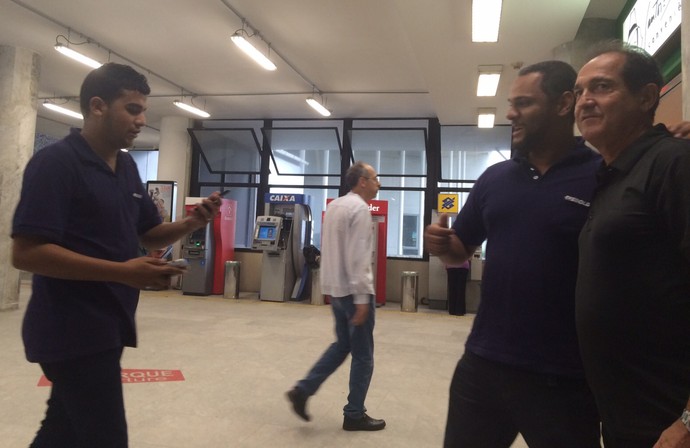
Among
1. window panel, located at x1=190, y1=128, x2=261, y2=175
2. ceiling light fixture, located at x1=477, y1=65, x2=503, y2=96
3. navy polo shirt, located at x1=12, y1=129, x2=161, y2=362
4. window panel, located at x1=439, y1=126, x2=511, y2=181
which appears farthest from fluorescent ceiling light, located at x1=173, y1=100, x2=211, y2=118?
navy polo shirt, located at x1=12, y1=129, x2=161, y2=362

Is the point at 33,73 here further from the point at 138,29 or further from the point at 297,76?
the point at 297,76

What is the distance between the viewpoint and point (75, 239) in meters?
1.39

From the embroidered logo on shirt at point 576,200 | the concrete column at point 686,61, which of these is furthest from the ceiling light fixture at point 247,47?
the embroidered logo on shirt at point 576,200

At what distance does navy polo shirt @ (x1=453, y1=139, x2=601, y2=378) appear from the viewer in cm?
132

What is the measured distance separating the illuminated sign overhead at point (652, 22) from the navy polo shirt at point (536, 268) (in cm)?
202

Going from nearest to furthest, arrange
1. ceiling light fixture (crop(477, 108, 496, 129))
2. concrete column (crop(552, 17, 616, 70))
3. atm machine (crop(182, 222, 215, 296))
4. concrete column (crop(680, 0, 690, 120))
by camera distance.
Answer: concrete column (crop(680, 0, 690, 120)), concrete column (crop(552, 17, 616, 70)), ceiling light fixture (crop(477, 108, 496, 129)), atm machine (crop(182, 222, 215, 296))

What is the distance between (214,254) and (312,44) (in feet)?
15.8

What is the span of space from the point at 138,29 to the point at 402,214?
231 inches

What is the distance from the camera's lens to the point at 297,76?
781cm

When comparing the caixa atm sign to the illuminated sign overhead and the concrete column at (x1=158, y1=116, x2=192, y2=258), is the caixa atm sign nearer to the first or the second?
the concrete column at (x1=158, y1=116, x2=192, y2=258)

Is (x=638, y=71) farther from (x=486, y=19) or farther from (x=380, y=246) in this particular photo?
(x=380, y=246)

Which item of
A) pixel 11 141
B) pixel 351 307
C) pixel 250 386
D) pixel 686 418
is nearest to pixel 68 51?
pixel 11 141

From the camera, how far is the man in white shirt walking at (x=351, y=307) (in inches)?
115

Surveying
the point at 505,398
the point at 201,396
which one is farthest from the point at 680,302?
the point at 201,396
